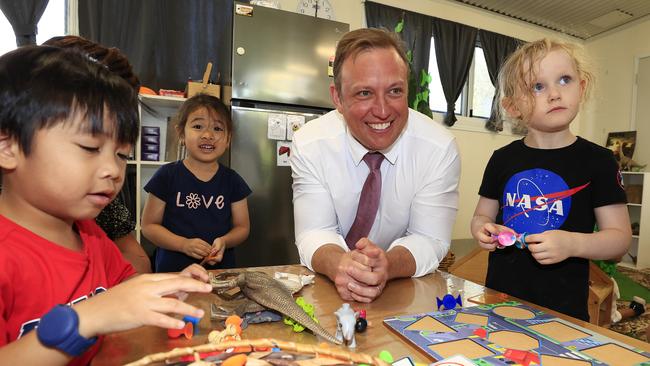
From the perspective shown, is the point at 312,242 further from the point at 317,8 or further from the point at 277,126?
the point at 317,8

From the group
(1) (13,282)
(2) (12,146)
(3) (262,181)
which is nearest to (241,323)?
(1) (13,282)

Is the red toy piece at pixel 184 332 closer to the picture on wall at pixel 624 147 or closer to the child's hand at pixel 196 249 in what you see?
the child's hand at pixel 196 249

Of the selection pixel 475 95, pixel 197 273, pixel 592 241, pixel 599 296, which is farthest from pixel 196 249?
pixel 475 95

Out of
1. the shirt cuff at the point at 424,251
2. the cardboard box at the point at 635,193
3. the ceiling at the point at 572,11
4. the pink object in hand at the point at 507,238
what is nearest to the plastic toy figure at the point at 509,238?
the pink object in hand at the point at 507,238

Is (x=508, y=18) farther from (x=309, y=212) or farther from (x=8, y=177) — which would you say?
(x=8, y=177)

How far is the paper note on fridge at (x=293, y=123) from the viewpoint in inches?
116

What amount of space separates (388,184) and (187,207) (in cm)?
90

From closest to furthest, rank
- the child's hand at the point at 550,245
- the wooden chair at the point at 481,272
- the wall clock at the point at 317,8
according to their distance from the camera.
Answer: the child's hand at the point at 550,245, the wooden chair at the point at 481,272, the wall clock at the point at 317,8

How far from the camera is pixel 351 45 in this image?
1386mm

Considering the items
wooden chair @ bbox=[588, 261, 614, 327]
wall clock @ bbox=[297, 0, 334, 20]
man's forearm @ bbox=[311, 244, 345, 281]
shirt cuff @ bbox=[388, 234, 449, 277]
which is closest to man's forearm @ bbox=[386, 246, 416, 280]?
shirt cuff @ bbox=[388, 234, 449, 277]

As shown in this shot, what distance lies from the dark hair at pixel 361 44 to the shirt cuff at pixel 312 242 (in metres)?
0.55

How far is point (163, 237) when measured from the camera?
1640mm

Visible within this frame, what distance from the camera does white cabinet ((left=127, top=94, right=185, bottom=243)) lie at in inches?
113

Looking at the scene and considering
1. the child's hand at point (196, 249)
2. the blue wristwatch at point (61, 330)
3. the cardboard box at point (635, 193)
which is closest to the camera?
the blue wristwatch at point (61, 330)
